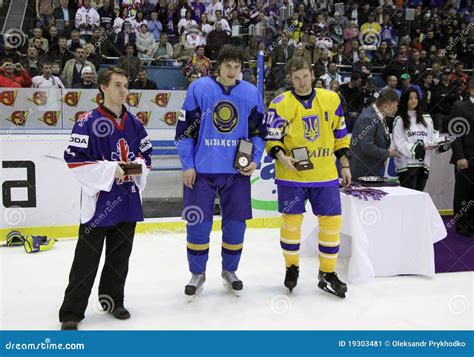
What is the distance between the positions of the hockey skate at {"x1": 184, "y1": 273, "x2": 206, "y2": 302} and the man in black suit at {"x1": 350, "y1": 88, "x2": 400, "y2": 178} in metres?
1.78

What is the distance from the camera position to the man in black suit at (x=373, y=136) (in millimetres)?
4489

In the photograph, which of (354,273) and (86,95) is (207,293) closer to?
(354,273)

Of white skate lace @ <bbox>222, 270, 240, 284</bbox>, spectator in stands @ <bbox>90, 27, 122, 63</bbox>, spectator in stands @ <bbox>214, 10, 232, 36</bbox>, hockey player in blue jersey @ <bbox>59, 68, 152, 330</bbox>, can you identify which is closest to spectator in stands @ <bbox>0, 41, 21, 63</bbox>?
spectator in stands @ <bbox>90, 27, 122, 63</bbox>

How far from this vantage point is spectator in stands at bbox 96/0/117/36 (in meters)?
8.73

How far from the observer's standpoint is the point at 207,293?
376cm

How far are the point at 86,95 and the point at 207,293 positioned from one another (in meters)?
3.49

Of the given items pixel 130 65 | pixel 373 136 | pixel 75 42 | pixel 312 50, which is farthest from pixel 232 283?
pixel 75 42

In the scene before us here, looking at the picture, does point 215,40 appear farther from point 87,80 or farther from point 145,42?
point 87,80

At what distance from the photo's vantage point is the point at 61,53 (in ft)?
25.0

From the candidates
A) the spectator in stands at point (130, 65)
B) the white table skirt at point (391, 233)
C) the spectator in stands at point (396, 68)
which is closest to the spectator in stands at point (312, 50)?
the spectator in stands at point (396, 68)

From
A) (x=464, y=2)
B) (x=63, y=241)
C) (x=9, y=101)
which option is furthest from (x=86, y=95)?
(x=464, y=2)

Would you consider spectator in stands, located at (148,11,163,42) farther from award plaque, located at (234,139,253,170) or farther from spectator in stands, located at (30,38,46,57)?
award plaque, located at (234,139,253,170)

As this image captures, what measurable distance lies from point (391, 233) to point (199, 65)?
15.8 ft

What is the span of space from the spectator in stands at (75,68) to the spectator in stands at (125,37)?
94cm
